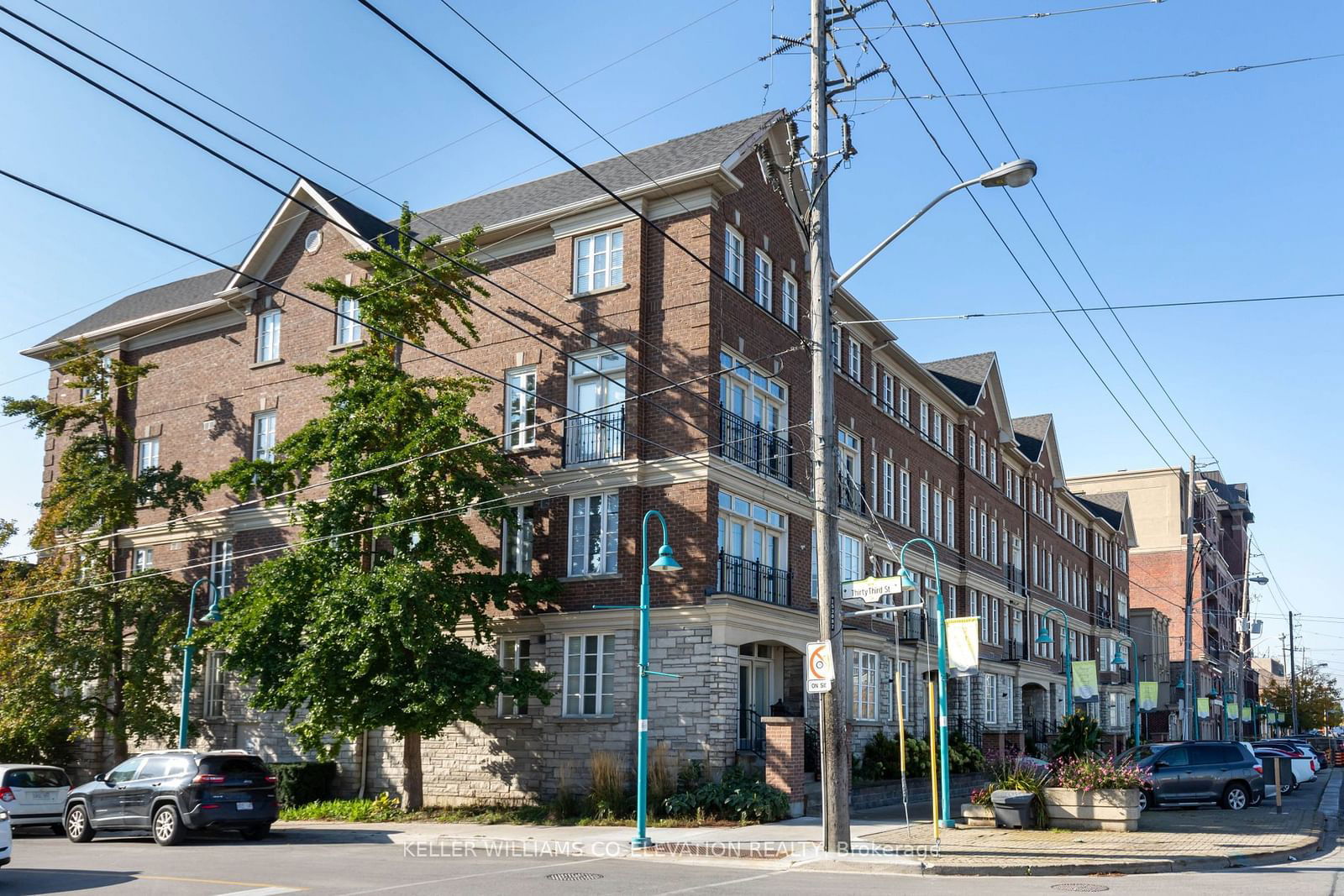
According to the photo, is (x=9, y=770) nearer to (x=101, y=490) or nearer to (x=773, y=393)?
(x=101, y=490)

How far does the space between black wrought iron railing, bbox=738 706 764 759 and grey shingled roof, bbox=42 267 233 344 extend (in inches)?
745

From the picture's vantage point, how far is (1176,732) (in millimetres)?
78125

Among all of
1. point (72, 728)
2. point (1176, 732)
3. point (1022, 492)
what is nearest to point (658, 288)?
point (72, 728)

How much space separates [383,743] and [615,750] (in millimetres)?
6514

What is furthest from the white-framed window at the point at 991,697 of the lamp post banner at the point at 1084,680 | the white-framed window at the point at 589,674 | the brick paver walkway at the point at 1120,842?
the white-framed window at the point at 589,674

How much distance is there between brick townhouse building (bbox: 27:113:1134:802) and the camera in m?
24.7

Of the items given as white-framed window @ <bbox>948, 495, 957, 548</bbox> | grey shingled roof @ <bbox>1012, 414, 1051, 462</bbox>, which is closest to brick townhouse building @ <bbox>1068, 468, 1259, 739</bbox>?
grey shingled roof @ <bbox>1012, 414, 1051, 462</bbox>

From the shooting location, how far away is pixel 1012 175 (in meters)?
15.8

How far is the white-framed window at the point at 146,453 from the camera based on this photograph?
113 ft

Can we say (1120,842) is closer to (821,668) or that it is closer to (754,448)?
(821,668)

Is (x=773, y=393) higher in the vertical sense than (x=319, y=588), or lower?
higher

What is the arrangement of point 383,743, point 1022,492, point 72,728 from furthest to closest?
point 1022,492 < point 72,728 < point 383,743

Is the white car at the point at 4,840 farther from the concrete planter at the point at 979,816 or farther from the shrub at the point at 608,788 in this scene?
the concrete planter at the point at 979,816

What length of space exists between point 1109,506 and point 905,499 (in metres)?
40.2
